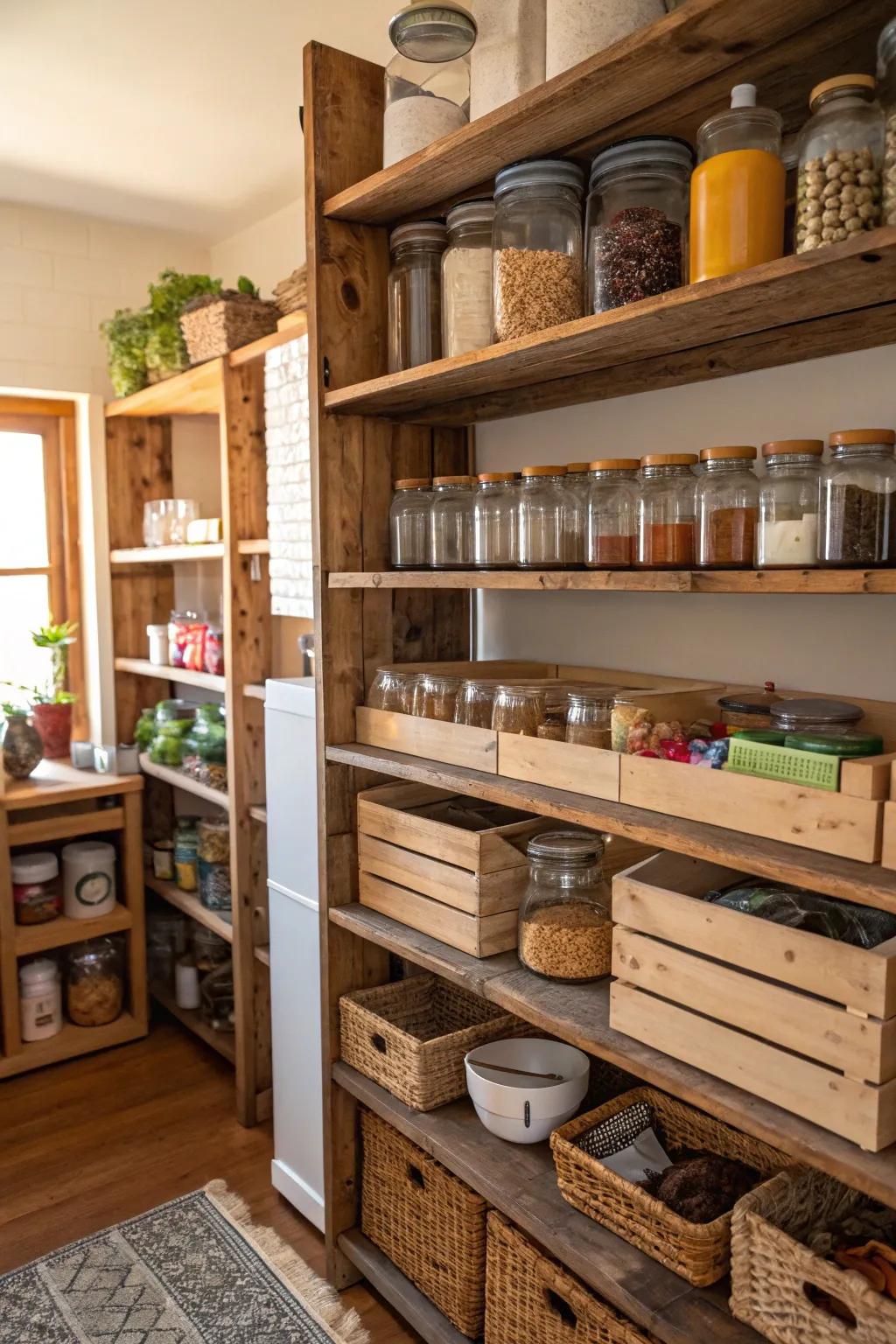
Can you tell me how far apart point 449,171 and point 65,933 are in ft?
8.18

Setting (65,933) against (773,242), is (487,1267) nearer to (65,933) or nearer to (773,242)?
(773,242)

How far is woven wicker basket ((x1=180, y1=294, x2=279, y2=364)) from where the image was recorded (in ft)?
8.38

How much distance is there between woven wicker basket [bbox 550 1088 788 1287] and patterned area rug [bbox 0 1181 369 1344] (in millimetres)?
781

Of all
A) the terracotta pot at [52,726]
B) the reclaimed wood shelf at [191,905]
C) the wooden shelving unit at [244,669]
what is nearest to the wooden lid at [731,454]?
the wooden shelving unit at [244,669]

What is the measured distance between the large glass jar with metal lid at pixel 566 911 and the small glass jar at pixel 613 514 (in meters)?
0.48

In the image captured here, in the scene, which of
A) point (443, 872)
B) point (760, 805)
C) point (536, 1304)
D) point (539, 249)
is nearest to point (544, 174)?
point (539, 249)

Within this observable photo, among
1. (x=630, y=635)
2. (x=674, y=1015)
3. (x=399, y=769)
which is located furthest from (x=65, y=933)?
(x=674, y=1015)

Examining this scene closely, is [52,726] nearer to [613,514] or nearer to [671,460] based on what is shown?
[613,514]

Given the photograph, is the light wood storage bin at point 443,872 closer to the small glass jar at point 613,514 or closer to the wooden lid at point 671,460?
the small glass jar at point 613,514

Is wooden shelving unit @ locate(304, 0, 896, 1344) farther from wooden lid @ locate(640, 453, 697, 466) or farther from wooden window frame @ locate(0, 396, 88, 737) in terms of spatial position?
wooden window frame @ locate(0, 396, 88, 737)

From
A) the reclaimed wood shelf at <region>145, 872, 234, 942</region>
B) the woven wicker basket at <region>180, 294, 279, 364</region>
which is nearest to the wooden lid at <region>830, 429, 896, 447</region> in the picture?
the woven wicker basket at <region>180, 294, 279, 364</region>

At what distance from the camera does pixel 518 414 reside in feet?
6.58

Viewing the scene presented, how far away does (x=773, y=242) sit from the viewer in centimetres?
119

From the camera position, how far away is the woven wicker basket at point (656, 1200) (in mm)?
1343
